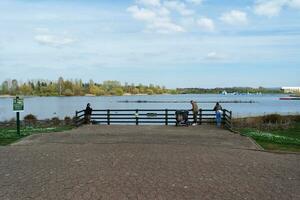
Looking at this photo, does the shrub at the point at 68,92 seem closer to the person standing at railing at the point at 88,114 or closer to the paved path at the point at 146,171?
the person standing at railing at the point at 88,114

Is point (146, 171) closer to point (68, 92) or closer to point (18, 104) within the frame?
point (18, 104)

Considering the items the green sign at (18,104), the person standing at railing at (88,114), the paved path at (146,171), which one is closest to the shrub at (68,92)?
the person standing at railing at (88,114)

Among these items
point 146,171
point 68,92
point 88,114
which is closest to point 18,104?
point 88,114

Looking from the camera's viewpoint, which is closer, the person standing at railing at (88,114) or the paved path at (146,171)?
the paved path at (146,171)

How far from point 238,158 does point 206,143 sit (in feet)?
14.2

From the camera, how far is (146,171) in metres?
10.9

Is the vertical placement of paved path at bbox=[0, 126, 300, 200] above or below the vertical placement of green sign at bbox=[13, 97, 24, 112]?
below

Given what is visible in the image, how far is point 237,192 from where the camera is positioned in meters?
8.73

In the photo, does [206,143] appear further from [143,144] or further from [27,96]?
[27,96]

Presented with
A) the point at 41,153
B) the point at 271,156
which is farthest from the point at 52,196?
the point at 271,156

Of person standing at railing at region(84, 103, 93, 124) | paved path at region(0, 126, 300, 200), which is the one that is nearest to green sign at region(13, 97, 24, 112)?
paved path at region(0, 126, 300, 200)

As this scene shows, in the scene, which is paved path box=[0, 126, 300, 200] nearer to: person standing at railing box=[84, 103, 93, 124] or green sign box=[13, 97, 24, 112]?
green sign box=[13, 97, 24, 112]

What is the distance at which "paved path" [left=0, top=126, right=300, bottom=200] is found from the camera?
340 inches

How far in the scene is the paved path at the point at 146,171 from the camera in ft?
28.3
